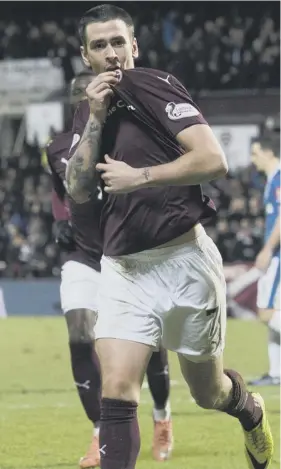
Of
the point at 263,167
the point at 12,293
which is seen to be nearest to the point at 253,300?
the point at 12,293

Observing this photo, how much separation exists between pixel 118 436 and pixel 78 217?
2084 millimetres

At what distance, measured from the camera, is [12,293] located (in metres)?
15.7

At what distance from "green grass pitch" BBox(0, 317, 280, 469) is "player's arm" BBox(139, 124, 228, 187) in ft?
6.85

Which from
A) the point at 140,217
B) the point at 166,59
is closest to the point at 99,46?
the point at 140,217

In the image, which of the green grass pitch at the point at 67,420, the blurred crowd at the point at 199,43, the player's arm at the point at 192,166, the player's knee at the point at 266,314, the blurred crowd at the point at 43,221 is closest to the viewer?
the player's arm at the point at 192,166

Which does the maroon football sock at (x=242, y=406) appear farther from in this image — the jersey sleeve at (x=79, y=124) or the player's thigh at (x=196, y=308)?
the jersey sleeve at (x=79, y=124)

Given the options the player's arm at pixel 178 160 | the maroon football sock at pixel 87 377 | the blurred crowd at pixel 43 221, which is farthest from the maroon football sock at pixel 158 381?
the blurred crowd at pixel 43 221

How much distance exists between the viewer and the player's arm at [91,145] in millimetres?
4129

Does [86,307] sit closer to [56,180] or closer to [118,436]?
[56,180]

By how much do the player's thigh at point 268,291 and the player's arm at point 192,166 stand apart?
5143mm

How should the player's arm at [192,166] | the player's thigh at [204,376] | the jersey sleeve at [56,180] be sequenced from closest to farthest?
the player's arm at [192,166], the player's thigh at [204,376], the jersey sleeve at [56,180]

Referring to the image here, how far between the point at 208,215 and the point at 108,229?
397mm

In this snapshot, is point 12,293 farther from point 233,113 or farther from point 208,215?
point 208,215

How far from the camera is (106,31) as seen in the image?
4199mm
